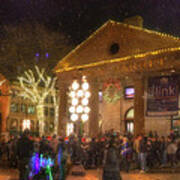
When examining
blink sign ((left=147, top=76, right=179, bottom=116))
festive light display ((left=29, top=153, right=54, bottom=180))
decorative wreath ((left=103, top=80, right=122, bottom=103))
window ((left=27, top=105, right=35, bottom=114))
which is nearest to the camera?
festive light display ((left=29, top=153, right=54, bottom=180))

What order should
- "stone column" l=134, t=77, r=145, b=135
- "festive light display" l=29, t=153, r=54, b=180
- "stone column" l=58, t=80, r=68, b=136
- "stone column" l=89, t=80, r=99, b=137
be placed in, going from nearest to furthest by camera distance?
"festive light display" l=29, t=153, r=54, b=180 < "stone column" l=134, t=77, r=145, b=135 < "stone column" l=89, t=80, r=99, b=137 < "stone column" l=58, t=80, r=68, b=136

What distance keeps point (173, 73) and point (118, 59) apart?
14.4 ft

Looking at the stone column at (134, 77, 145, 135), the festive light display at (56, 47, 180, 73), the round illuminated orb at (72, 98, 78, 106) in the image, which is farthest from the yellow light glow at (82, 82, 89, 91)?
the stone column at (134, 77, 145, 135)

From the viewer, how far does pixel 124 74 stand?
21594mm

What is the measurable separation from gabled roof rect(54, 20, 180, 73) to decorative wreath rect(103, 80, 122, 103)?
6.78 feet

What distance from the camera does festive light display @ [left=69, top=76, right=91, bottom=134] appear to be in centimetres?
2021

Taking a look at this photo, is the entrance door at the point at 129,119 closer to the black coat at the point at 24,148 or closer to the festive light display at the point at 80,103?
the festive light display at the point at 80,103

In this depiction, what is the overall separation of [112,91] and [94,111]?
2.30 metres

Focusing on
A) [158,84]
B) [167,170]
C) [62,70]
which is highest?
[62,70]

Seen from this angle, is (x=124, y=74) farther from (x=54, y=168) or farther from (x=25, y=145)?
(x=25, y=145)

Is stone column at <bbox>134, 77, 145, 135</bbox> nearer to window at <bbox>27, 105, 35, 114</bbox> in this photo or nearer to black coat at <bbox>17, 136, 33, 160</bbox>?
black coat at <bbox>17, 136, 33, 160</bbox>

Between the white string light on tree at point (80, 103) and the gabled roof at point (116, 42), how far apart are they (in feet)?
9.69

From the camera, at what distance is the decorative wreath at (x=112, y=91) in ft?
72.2

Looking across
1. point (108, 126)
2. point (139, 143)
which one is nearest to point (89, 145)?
point (139, 143)
